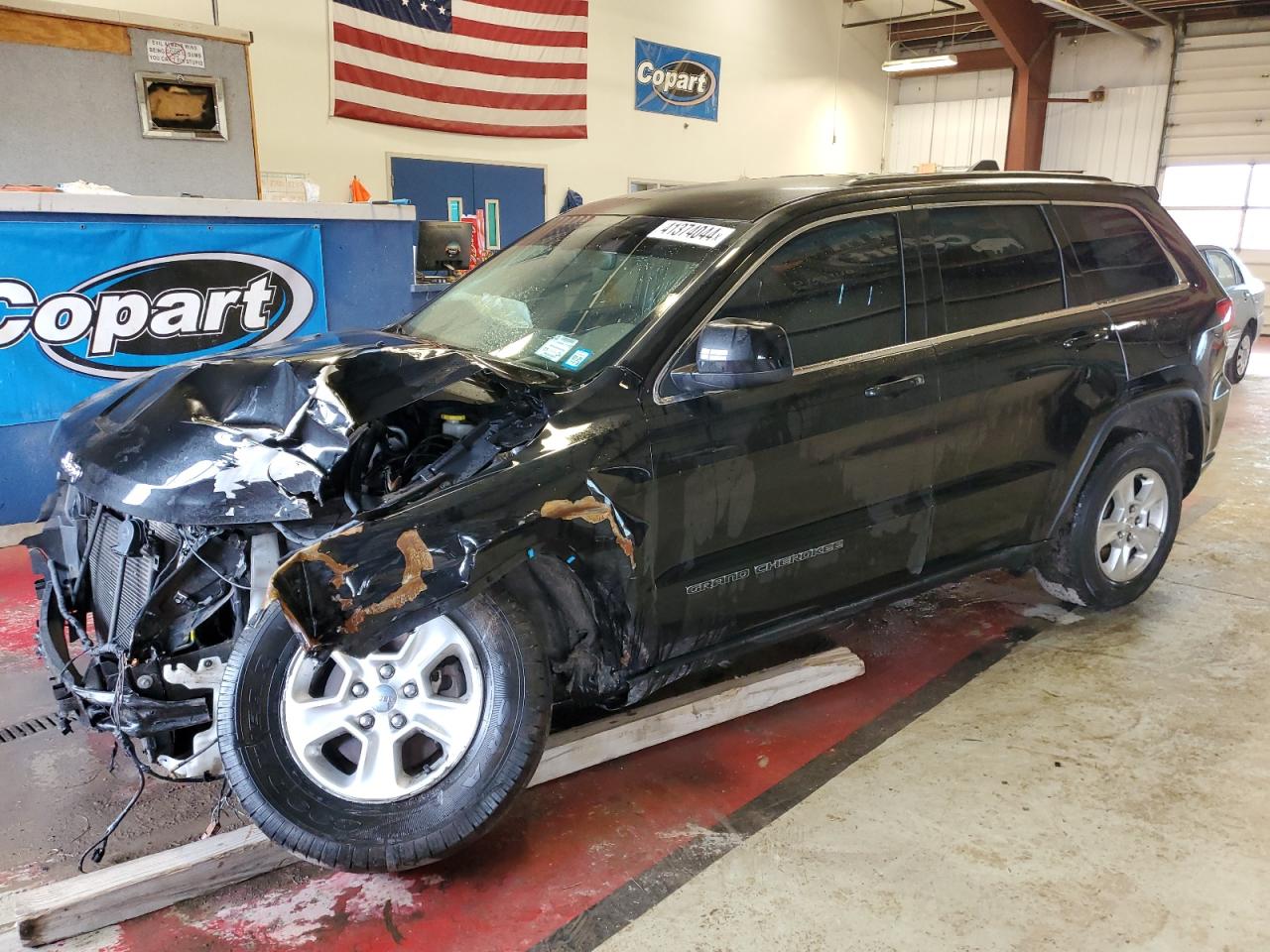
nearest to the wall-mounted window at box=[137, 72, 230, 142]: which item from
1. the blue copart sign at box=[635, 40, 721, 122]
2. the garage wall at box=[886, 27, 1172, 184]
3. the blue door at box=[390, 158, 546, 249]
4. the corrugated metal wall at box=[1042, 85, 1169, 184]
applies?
the blue door at box=[390, 158, 546, 249]

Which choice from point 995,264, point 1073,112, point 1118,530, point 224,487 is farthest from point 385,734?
point 1073,112

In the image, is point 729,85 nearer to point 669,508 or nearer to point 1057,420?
point 1057,420

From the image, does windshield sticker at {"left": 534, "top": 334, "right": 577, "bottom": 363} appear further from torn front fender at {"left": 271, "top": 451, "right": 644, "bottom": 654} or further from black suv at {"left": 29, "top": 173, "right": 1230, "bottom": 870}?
torn front fender at {"left": 271, "top": 451, "right": 644, "bottom": 654}

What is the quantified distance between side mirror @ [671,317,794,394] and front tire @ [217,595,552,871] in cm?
78

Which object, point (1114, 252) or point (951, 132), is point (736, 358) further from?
point (951, 132)

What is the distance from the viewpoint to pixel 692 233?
9.07 feet

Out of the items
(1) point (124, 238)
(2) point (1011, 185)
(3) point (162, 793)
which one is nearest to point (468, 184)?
(1) point (124, 238)

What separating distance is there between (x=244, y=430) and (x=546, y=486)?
0.72 m

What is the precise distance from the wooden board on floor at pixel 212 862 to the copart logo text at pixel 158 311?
3238 millimetres

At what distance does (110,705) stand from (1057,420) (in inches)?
123

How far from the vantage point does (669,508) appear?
241 cm

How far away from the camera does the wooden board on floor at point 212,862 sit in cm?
202

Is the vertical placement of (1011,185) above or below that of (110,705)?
above

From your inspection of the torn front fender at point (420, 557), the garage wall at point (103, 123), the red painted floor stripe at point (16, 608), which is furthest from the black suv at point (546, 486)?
the garage wall at point (103, 123)
